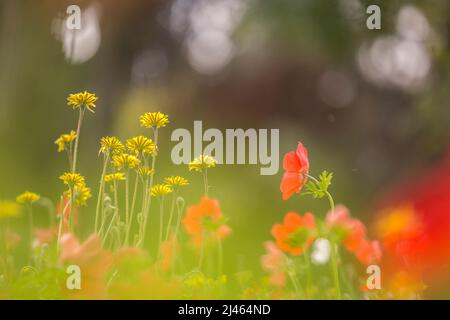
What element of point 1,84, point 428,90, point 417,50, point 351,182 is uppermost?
point 417,50

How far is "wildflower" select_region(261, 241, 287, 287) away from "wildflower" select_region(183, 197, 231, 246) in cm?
9

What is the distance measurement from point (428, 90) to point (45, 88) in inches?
42.7

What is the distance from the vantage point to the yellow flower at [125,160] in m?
0.64

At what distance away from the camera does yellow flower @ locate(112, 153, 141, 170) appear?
638 mm

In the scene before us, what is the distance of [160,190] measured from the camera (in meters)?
0.68

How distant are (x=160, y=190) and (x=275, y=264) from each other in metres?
0.20

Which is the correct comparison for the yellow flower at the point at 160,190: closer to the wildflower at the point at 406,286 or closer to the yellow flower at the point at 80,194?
the yellow flower at the point at 80,194

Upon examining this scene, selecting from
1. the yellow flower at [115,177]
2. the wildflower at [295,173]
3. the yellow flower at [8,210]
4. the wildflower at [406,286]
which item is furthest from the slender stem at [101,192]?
the wildflower at [406,286]

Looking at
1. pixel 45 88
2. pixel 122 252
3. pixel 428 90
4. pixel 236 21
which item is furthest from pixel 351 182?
pixel 122 252

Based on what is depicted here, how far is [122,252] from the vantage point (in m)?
0.57

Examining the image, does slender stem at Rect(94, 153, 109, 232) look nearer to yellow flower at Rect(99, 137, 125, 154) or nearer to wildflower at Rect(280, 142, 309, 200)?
yellow flower at Rect(99, 137, 125, 154)

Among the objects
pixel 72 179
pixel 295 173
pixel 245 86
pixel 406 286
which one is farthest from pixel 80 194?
pixel 245 86

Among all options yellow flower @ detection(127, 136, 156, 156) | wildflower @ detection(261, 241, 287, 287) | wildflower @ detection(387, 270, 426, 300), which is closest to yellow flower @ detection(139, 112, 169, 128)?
yellow flower @ detection(127, 136, 156, 156)

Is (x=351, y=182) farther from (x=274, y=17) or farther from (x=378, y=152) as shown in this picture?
(x=274, y=17)
